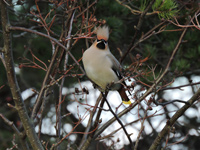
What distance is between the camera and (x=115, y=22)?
3754 millimetres

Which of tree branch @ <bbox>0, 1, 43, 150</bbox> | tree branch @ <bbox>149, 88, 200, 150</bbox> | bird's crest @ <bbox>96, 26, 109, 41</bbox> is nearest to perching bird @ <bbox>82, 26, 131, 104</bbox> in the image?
bird's crest @ <bbox>96, 26, 109, 41</bbox>

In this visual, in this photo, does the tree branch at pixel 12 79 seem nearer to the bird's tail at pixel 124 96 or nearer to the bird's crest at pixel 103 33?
the bird's crest at pixel 103 33

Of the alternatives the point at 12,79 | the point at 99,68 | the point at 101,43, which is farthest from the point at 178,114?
the point at 12,79

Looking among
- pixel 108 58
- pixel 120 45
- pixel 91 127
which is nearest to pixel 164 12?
pixel 108 58

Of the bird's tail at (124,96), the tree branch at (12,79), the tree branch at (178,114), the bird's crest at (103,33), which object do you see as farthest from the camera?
the bird's tail at (124,96)

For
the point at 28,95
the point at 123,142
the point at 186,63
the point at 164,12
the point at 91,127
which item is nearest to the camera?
the point at 164,12

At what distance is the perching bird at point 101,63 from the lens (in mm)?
2808

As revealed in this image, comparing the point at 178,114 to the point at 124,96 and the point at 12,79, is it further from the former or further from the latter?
the point at 12,79

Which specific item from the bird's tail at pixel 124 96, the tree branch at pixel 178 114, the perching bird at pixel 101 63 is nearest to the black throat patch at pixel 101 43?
the perching bird at pixel 101 63

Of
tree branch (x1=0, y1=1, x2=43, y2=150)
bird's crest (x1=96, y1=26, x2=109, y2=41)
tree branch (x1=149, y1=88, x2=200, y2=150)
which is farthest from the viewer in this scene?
bird's crest (x1=96, y1=26, x2=109, y2=41)

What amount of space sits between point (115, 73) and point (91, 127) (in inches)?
18.9

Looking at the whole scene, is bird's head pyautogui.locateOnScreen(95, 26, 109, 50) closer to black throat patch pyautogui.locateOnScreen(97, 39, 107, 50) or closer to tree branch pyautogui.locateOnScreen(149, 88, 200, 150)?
black throat patch pyautogui.locateOnScreen(97, 39, 107, 50)

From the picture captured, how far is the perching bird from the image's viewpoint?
9.21 ft

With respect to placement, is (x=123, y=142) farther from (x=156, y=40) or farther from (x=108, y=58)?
(x=108, y=58)
